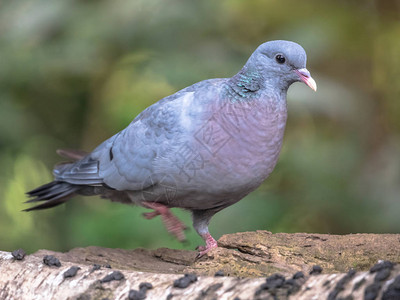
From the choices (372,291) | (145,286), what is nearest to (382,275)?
(372,291)

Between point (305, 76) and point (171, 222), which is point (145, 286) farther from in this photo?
point (305, 76)

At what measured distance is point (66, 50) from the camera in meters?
4.85

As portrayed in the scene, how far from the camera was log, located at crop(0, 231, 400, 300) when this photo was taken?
2143mm

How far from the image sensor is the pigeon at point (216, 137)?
3.16 meters

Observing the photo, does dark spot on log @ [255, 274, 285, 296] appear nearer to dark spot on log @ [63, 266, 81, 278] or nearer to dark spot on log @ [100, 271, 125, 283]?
dark spot on log @ [100, 271, 125, 283]

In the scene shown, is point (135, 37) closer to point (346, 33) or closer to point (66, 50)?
point (66, 50)

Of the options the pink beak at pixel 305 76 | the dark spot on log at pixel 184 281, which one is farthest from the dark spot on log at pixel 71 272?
the pink beak at pixel 305 76

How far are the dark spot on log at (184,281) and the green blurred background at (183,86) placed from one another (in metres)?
2.08

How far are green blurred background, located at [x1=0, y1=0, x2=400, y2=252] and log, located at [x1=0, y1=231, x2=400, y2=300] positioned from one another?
3.77 ft

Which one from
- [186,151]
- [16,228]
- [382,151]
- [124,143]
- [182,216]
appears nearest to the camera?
[186,151]

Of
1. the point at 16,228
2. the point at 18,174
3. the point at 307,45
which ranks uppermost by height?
the point at 307,45

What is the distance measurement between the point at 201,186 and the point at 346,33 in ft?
9.24

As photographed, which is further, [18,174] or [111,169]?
[18,174]

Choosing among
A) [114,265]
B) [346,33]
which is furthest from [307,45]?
[114,265]
